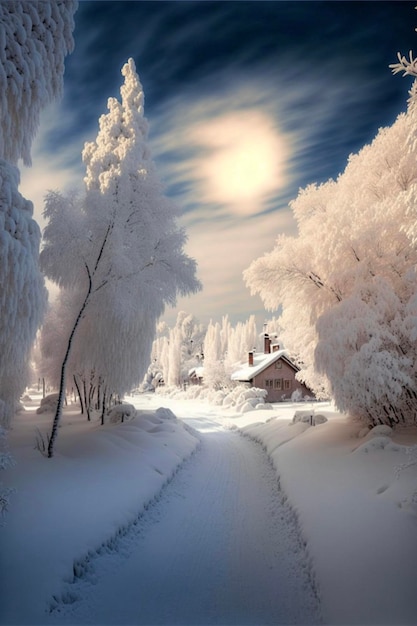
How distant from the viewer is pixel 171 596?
15.2 feet

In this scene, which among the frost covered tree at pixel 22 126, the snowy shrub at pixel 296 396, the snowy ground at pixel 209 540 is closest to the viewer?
the snowy ground at pixel 209 540

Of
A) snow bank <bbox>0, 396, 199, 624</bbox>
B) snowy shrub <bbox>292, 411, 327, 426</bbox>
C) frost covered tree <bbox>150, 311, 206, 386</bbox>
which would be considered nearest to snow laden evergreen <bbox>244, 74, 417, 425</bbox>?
snowy shrub <bbox>292, 411, 327, 426</bbox>

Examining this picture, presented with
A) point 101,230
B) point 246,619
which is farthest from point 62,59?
point 246,619

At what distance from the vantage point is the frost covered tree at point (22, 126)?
17.0 feet

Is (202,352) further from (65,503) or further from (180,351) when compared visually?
(65,503)

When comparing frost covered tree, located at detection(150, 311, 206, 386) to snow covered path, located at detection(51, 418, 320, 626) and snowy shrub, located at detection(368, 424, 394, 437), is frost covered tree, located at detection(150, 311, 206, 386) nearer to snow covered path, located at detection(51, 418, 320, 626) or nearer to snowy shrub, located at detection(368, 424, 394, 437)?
snowy shrub, located at detection(368, 424, 394, 437)

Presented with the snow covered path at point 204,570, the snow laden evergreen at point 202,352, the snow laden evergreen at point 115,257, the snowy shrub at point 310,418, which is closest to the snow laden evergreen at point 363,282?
the snow laden evergreen at point 115,257

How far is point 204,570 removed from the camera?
5.29 m

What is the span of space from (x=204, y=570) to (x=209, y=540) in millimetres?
999

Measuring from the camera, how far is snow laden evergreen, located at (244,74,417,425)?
31.6 ft

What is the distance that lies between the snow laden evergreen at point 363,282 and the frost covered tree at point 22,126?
8239 mm

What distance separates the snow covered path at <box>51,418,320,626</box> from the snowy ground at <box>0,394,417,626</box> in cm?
2

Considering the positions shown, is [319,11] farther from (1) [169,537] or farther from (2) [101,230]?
(1) [169,537]

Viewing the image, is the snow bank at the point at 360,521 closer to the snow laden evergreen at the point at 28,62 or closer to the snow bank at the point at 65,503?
the snow bank at the point at 65,503
